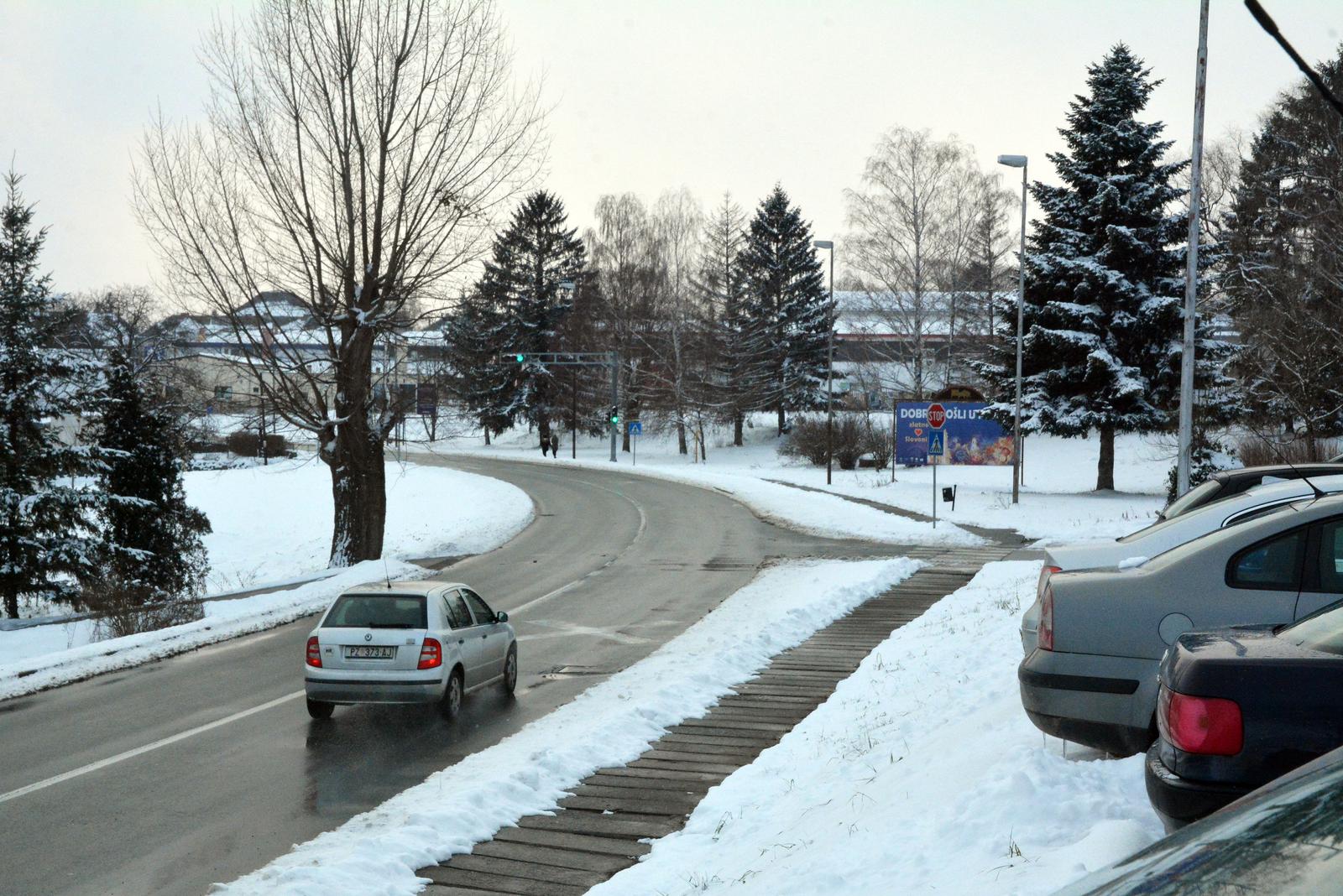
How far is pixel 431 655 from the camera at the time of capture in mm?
11148

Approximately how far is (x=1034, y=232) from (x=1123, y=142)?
3.95 meters

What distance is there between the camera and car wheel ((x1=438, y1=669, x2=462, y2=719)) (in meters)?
11.3

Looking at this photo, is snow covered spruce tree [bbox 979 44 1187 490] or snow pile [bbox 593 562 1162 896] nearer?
snow pile [bbox 593 562 1162 896]

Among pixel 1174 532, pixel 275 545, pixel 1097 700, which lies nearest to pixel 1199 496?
pixel 1174 532

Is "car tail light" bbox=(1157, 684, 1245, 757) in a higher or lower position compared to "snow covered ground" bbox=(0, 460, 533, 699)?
higher

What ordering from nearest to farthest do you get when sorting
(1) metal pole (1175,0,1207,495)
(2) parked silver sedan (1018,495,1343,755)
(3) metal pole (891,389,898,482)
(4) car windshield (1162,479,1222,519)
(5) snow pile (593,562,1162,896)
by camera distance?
(5) snow pile (593,562,1162,896) < (2) parked silver sedan (1018,495,1343,755) < (4) car windshield (1162,479,1222,519) < (1) metal pole (1175,0,1207,495) < (3) metal pole (891,389,898,482)

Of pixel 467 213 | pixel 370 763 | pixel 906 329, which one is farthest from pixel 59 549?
pixel 906 329

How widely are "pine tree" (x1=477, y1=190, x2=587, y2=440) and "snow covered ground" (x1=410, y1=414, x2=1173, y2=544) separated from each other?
1398 centimetres

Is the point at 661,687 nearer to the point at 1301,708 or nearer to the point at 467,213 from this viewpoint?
A: the point at 1301,708

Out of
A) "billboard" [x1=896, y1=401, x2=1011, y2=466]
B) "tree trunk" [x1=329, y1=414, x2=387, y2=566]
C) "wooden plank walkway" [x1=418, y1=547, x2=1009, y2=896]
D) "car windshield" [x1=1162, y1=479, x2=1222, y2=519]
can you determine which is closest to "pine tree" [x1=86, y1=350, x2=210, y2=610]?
"tree trunk" [x1=329, y1=414, x2=387, y2=566]

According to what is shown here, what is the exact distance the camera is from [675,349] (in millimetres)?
72312

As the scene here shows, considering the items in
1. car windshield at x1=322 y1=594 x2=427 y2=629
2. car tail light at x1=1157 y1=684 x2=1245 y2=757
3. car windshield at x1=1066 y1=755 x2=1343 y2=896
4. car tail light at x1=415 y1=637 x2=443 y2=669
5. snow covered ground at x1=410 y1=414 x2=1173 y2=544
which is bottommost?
snow covered ground at x1=410 y1=414 x2=1173 y2=544

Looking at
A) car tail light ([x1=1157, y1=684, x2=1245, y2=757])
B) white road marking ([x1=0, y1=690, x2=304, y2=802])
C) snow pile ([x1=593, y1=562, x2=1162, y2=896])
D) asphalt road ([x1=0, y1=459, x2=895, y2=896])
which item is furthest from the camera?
white road marking ([x1=0, y1=690, x2=304, y2=802])

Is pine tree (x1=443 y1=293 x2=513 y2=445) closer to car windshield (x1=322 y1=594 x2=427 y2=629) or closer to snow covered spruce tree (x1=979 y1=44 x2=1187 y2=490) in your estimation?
snow covered spruce tree (x1=979 y1=44 x2=1187 y2=490)
